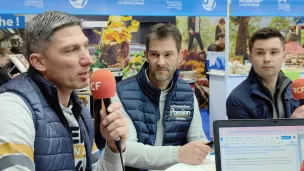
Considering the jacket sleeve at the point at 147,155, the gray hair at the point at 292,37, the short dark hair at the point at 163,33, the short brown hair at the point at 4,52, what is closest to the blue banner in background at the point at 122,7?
the short brown hair at the point at 4,52

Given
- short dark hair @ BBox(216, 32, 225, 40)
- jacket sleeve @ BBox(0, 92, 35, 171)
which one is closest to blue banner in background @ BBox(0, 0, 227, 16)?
jacket sleeve @ BBox(0, 92, 35, 171)

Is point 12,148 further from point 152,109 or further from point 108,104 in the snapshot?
point 152,109

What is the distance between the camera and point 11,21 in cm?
337

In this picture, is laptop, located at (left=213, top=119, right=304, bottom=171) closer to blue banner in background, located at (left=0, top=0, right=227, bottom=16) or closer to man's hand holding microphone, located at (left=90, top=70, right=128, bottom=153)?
man's hand holding microphone, located at (left=90, top=70, right=128, bottom=153)

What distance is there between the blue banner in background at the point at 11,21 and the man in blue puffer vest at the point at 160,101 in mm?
1373

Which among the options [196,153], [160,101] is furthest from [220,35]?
[196,153]

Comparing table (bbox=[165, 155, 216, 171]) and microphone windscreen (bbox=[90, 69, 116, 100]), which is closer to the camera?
microphone windscreen (bbox=[90, 69, 116, 100])

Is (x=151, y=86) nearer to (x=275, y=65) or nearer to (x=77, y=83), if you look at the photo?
Result: (x=275, y=65)

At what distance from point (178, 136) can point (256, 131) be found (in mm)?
1068

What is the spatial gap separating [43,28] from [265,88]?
5.09ft

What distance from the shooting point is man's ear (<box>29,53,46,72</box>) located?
57.3 inches

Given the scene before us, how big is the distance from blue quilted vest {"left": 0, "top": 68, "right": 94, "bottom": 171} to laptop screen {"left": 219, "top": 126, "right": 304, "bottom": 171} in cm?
57

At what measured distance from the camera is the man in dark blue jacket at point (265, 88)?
2455 mm

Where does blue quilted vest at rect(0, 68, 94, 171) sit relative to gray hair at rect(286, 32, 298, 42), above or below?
below
